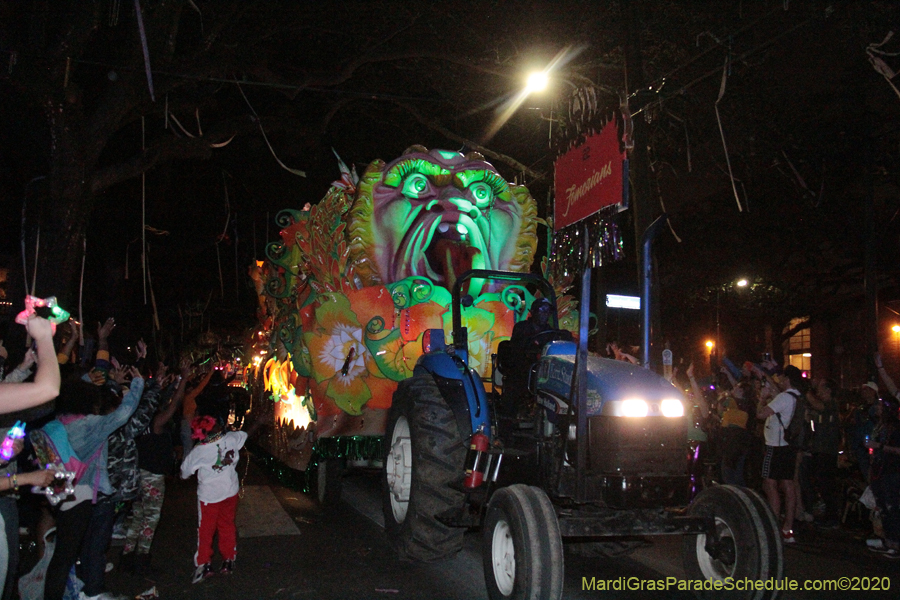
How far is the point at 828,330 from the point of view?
25359 millimetres

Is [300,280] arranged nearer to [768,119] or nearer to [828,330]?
[768,119]

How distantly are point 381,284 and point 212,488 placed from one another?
3.89 meters

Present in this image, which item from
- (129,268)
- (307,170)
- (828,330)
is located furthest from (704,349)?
(129,268)

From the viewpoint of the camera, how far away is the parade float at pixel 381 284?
854 centimetres

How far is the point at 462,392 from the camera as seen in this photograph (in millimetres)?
6051

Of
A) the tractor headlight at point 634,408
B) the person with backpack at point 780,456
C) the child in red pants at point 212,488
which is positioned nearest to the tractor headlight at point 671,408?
the tractor headlight at point 634,408

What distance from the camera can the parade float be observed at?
8539 mm

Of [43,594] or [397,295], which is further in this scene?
[397,295]

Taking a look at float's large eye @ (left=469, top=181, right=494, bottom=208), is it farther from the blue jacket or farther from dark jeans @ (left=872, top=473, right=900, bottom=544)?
dark jeans @ (left=872, top=473, right=900, bottom=544)

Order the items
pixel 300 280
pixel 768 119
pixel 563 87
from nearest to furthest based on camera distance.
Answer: pixel 300 280 < pixel 563 87 < pixel 768 119

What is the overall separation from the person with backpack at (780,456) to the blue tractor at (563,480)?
10.5 feet

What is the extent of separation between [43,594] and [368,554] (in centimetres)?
285

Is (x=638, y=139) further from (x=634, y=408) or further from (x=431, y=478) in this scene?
(x=431, y=478)

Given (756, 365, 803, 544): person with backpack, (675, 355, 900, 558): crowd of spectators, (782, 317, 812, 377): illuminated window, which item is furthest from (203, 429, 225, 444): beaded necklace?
(782, 317, 812, 377): illuminated window
